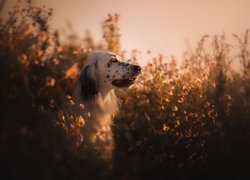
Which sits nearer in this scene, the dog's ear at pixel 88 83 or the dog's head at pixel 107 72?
the dog's ear at pixel 88 83

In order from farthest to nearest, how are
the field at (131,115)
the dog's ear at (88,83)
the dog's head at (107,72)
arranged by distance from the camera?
the dog's head at (107,72) → the dog's ear at (88,83) → the field at (131,115)

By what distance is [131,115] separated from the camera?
570 centimetres

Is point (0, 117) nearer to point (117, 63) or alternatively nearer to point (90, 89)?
point (90, 89)

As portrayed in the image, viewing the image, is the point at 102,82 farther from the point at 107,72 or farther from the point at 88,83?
the point at 88,83

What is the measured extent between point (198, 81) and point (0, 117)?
3020 mm

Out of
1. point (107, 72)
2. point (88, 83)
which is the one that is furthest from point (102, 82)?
point (88, 83)

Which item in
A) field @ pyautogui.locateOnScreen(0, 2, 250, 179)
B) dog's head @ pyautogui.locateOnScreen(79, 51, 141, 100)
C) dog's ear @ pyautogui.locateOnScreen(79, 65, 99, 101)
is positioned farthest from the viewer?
dog's head @ pyautogui.locateOnScreen(79, 51, 141, 100)

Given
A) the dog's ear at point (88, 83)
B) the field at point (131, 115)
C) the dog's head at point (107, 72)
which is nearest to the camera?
the field at point (131, 115)

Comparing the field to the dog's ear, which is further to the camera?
the dog's ear

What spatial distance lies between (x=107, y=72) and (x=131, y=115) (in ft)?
2.58

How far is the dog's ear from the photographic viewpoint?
16.6ft

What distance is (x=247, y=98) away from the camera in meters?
5.45

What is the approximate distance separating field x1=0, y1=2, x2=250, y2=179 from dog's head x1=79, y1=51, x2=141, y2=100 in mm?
194

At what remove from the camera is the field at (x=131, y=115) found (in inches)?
99.9
